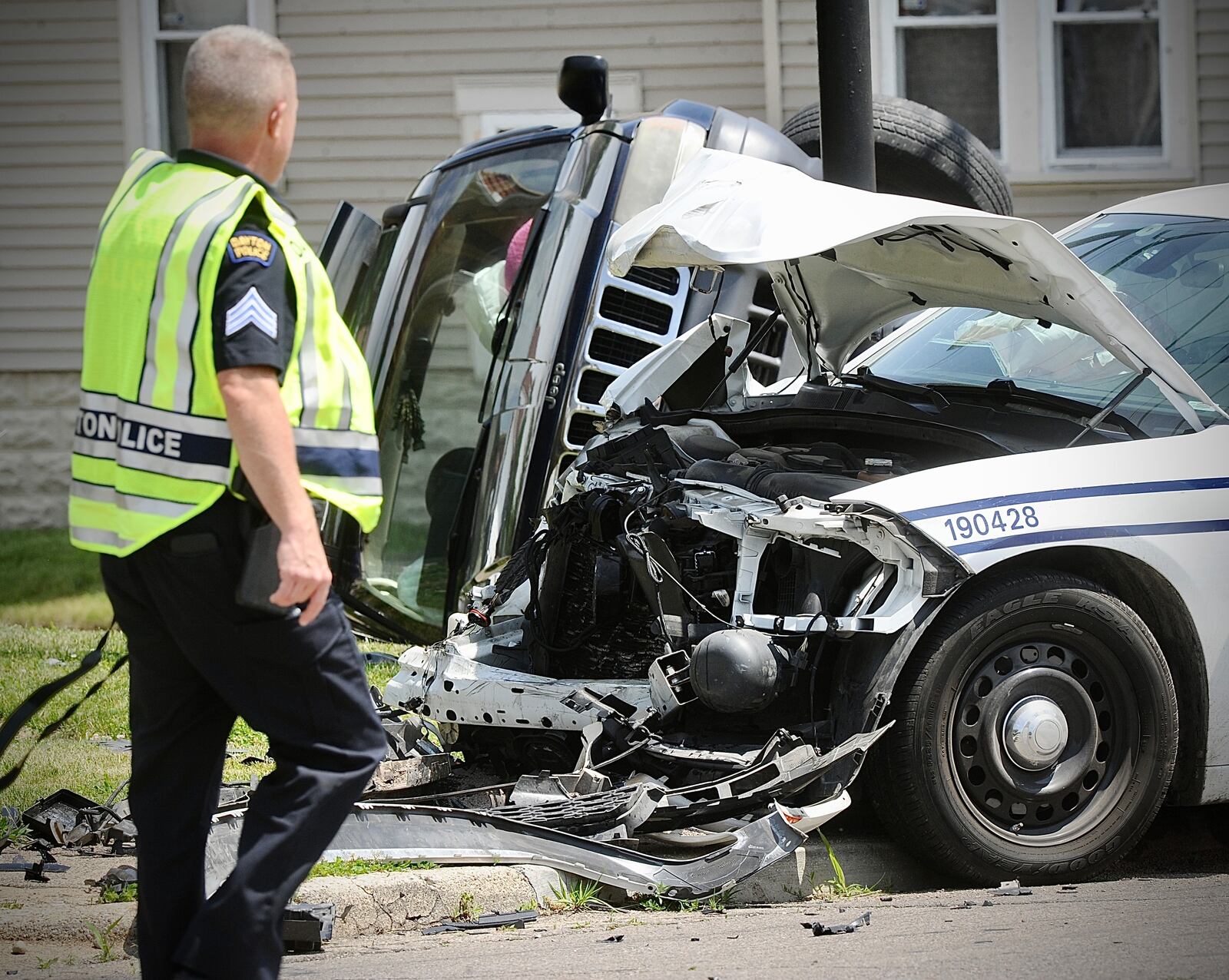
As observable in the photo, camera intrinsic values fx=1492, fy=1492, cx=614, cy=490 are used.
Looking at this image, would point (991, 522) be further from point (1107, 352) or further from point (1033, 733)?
point (1107, 352)

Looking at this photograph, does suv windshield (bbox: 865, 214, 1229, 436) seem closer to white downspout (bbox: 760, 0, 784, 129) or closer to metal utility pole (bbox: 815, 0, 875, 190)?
metal utility pole (bbox: 815, 0, 875, 190)

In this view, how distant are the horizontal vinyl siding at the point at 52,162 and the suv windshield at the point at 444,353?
5.46 metres

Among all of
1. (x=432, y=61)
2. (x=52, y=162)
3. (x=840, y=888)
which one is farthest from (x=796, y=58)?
(x=840, y=888)

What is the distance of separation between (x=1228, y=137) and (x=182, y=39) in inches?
318

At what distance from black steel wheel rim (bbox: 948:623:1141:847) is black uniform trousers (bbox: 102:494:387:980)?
1.89 meters

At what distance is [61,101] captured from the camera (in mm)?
11875

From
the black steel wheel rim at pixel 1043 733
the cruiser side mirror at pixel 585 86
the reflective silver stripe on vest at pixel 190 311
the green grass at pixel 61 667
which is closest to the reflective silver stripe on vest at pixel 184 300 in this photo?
the reflective silver stripe on vest at pixel 190 311

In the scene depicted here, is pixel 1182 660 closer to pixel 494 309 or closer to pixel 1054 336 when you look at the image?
pixel 1054 336

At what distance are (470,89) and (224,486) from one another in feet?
29.7

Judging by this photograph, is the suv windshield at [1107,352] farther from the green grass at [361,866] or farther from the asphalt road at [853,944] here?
the green grass at [361,866]

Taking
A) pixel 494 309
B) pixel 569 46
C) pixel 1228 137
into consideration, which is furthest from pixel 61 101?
pixel 1228 137

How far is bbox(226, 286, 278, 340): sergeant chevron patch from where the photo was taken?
2.79 metres

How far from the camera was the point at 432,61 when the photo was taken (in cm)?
1145

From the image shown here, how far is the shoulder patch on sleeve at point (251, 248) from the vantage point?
2.83 meters
